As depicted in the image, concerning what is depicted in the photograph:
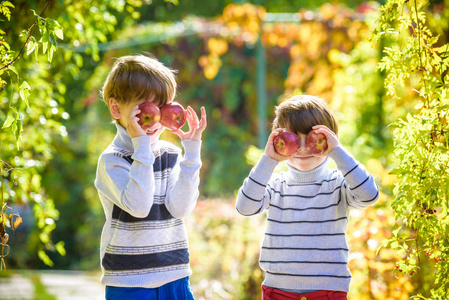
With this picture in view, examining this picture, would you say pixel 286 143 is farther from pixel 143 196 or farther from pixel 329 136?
pixel 143 196

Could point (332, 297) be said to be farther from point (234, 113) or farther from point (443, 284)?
point (234, 113)

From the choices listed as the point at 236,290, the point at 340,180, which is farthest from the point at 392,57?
the point at 236,290

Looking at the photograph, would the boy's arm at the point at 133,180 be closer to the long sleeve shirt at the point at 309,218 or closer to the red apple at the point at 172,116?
the red apple at the point at 172,116

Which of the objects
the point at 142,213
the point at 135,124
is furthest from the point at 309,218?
the point at 135,124

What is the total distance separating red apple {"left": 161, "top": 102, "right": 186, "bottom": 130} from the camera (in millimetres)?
2484

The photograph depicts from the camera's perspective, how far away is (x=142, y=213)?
2.38 meters

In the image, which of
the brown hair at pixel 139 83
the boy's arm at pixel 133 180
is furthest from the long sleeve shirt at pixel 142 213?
the brown hair at pixel 139 83

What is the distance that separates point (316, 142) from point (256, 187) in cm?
30

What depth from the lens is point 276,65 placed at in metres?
10.1

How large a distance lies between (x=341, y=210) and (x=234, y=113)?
7.90 meters

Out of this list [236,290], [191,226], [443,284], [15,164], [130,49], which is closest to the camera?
[443,284]

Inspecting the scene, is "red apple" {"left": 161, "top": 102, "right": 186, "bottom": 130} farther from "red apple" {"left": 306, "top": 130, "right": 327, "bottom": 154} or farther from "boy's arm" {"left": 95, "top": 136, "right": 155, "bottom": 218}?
"red apple" {"left": 306, "top": 130, "right": 327, "bottom": 154}

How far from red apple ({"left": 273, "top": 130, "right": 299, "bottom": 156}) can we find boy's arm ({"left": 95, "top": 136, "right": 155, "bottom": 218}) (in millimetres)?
502

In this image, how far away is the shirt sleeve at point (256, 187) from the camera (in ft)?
8.30
